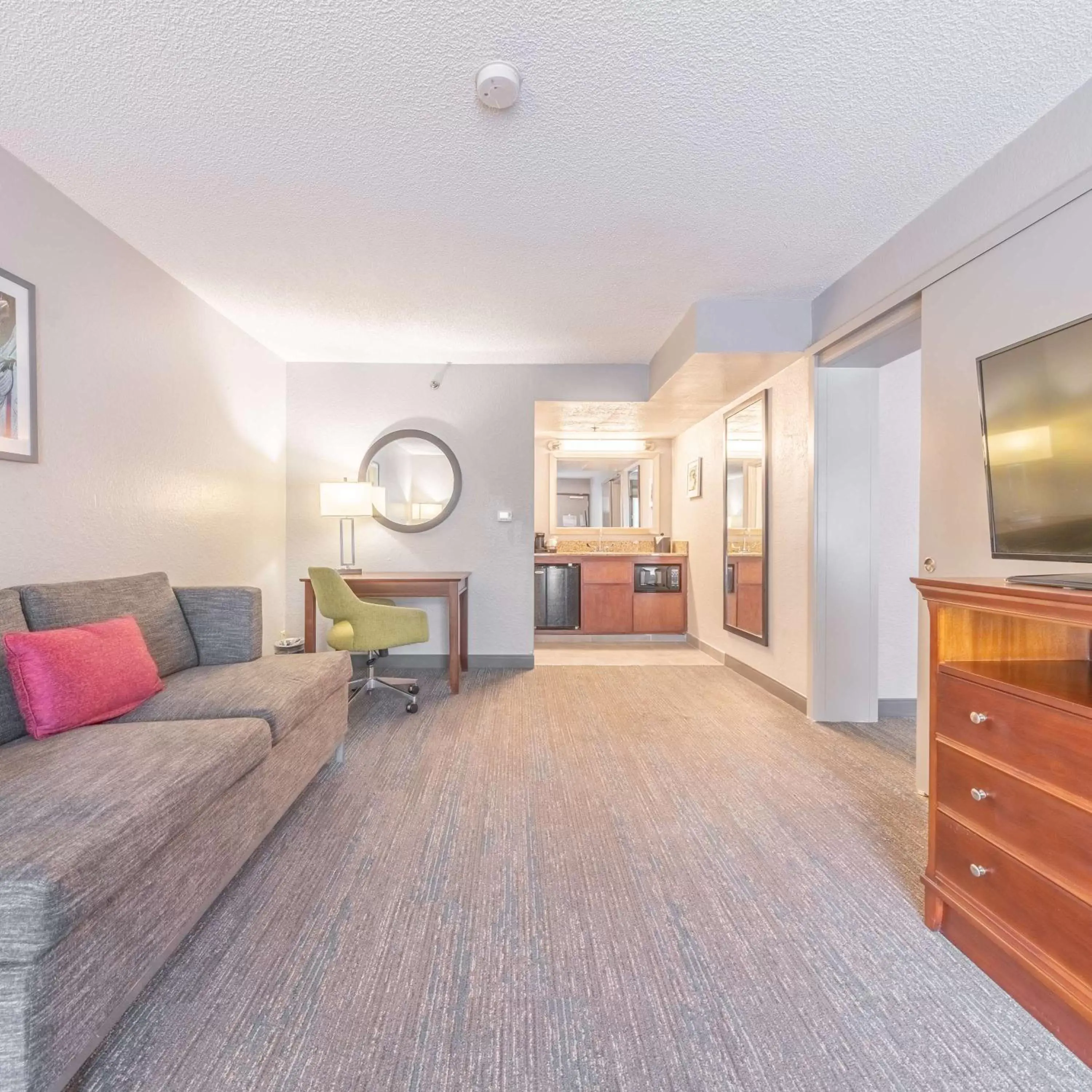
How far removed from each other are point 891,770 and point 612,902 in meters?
1.64

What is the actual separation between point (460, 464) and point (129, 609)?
2474mm

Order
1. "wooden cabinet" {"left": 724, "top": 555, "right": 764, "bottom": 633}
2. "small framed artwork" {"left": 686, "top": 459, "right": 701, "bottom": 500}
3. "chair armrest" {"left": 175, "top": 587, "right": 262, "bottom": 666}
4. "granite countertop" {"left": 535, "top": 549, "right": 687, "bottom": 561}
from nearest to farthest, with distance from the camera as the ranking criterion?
"chair armrest" {"left": 175, "top": 587, "right": 262, "bottom": 666} < "wooden cabinet" {"left": 724, "top": 555, "right": 764, "bottom": 633} < "small framed artwork" {"left": 686, "top": 459, "right": 701, "bottom": 500} < "granite countertop" {"left": 535, "top": 549, "right": 687, "bottom": 561}

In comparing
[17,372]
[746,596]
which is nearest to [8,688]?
[17,372]

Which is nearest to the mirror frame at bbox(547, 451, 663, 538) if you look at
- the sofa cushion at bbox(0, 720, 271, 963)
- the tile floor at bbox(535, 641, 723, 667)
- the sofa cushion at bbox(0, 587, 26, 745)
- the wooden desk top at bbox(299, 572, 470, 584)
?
the tile floor at bbox(535, 641, 723, 667)

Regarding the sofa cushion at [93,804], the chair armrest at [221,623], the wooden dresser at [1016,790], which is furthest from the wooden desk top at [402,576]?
the wooden dresser at [1016,790]

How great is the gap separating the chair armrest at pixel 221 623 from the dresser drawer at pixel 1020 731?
2589 mm

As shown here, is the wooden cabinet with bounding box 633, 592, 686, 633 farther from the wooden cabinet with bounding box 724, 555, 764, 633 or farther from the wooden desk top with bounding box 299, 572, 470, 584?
the wooden desk top with bounding box 299, 572, 470, 584

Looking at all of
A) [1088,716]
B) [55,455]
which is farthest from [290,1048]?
[55,455]

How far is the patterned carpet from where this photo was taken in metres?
1.09

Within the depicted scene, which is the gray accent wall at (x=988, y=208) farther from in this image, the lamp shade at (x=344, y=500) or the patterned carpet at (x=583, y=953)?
the lamp shade at (x=344, y=500)

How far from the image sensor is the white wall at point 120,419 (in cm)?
207

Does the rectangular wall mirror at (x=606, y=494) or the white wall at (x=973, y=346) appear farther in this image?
the rectangular wall mirror at (x=606, y=494)

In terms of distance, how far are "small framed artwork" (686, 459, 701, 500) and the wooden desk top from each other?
230 cm

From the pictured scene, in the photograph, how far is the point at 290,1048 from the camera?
112 centimetres
